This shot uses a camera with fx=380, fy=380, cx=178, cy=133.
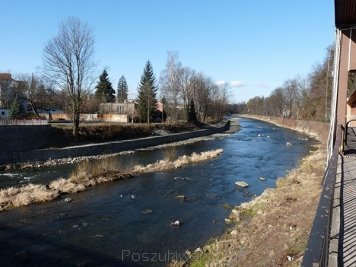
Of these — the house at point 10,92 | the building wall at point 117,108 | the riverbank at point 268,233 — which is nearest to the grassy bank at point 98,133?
the building wall at point 117,108

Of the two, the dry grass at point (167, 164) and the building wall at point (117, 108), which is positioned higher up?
the building wall at point (117, 108)

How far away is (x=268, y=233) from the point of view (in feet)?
32.4

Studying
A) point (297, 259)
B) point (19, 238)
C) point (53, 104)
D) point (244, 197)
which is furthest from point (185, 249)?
point (53, 104)

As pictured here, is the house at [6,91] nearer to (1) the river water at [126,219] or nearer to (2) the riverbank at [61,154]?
(2) the riverbank at [61,154]

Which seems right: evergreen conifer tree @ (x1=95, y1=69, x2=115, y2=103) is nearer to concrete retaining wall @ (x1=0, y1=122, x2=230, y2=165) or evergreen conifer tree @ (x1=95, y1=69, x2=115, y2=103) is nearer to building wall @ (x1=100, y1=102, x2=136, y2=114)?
building wall @ (x1=100, y1=102, x2=136, y2=114)

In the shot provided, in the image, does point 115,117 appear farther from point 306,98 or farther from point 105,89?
point 306,98

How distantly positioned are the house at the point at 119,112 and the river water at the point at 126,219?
35.0 meters

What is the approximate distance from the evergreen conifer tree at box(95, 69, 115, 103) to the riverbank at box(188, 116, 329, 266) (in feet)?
236

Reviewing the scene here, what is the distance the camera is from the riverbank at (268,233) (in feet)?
26.0

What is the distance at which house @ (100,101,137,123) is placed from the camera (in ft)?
192

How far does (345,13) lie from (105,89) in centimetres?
7834

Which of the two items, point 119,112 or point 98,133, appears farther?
point 119,112

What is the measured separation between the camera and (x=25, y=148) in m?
30.8

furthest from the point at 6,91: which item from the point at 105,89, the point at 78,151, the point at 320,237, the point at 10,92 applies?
the point at 320,237
